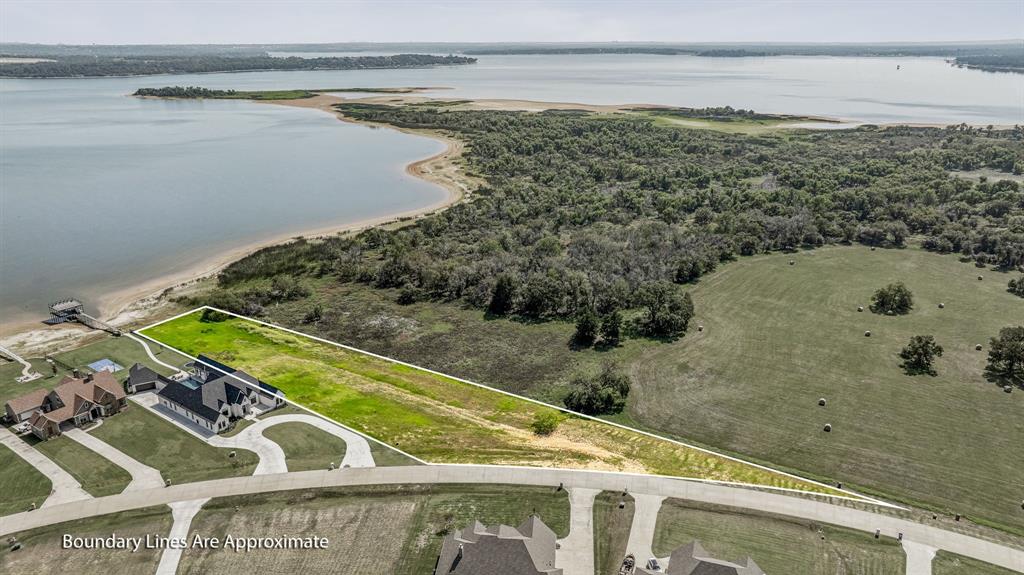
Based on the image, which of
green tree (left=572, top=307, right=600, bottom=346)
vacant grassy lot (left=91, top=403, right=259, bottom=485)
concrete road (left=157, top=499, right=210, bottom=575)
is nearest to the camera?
concrete road (left=157, top=499, right=210, bottom=575)

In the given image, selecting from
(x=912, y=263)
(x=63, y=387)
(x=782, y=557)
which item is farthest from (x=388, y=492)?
(x=912, y=263)

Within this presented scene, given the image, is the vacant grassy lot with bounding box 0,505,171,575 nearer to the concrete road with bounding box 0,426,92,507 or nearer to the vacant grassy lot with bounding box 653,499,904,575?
the concrete road with bounding box 0,426,92,507

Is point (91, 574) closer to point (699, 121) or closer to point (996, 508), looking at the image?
point (996, 508)

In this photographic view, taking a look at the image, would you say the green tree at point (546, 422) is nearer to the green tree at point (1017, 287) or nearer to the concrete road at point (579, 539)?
the concrete road at point (579, 539)

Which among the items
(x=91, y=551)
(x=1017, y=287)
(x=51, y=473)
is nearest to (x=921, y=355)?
(x=1017, y=287)

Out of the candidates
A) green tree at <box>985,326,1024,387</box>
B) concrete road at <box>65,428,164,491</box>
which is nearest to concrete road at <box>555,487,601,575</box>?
concrete road at <box>65,428,164,491</box>

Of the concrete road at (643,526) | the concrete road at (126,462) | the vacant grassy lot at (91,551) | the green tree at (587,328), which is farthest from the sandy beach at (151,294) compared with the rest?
the concrete road at (643,526)
